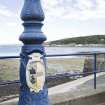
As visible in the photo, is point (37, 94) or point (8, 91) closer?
point (37, 94)

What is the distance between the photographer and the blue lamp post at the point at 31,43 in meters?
5.01

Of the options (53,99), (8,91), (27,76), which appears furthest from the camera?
(8,91)

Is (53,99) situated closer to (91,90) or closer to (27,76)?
(91,90)

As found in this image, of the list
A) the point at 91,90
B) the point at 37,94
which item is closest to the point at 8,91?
the point at 91,90

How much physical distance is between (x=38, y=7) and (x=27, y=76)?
2.89 feet

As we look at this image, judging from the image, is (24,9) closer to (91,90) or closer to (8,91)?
(91,90)

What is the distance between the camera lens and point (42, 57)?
512 cm

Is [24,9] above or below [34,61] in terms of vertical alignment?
above

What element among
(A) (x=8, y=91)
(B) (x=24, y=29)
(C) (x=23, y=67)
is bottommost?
(A) (x=8, y=91)

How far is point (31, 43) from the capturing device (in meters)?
5.07

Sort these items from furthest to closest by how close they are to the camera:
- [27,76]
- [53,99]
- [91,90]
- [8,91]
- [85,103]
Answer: [8,91] < [91,90] < [85,103] < [53,99] < [27,76]

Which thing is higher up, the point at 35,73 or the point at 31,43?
the point at 31,43

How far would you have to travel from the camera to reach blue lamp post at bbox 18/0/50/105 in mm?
5012

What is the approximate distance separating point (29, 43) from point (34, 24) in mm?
249
